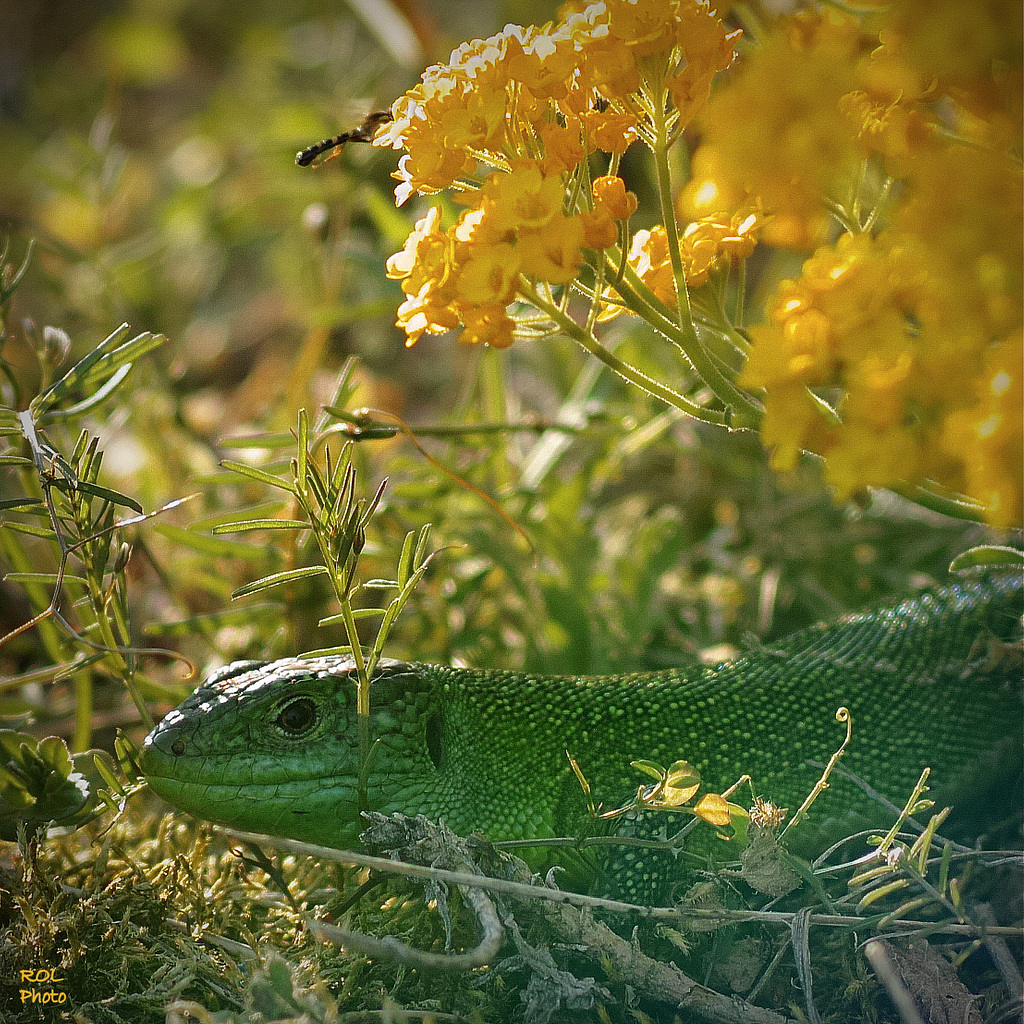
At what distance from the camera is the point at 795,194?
3.34 ft

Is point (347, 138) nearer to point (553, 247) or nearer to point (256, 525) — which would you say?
point (553, 247)

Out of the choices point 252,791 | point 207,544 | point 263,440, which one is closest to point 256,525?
point 252,791

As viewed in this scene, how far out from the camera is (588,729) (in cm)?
183

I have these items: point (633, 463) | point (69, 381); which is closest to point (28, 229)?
point (69, 381)

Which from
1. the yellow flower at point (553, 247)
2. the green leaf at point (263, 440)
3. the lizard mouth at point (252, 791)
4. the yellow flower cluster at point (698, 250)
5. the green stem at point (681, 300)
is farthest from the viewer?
the green leaf at point (263, 440)

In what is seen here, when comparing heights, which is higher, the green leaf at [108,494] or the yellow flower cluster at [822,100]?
the yellow flower cluster at [822,100]

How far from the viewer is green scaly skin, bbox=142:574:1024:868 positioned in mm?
1651

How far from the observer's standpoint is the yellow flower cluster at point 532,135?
1225 mm

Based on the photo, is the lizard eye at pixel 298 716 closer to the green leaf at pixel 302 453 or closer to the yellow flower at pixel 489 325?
the green leaf at pixel 302 453

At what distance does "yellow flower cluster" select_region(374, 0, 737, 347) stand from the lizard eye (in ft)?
2.39

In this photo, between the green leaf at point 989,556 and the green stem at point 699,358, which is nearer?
the green stem at point 699,358

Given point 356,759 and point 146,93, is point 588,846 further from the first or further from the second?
point 146,93

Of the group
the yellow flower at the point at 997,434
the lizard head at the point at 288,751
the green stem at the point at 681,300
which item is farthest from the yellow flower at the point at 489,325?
the lizard head at the point at 288,751

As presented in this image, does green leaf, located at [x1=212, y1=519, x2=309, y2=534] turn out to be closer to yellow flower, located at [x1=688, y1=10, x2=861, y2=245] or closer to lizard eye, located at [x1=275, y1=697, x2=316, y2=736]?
lizard eye, located at [x1=275, y1=697, x2=316, y2=736]
